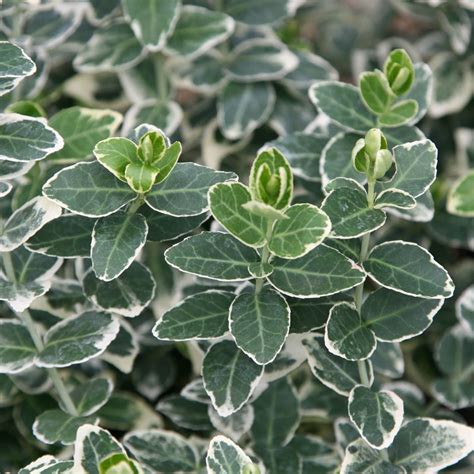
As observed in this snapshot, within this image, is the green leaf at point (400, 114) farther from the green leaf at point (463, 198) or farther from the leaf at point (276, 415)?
the leaf at point (276, 415)

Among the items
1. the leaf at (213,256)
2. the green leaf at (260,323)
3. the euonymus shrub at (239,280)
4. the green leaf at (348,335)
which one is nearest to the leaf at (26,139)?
the euonymus shrub at (239,280)

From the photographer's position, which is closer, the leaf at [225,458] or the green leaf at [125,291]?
the leaf at [225,458]

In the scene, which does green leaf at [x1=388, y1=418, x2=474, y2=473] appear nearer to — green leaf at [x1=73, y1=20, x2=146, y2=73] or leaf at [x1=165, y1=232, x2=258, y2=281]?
leaf at [x1=165, y1=232, x2=258, y2=281]

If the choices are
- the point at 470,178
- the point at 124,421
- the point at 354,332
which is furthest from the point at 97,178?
the point at 470,178

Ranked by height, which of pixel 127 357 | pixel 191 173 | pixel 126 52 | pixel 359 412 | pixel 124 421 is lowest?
pixel 124 421

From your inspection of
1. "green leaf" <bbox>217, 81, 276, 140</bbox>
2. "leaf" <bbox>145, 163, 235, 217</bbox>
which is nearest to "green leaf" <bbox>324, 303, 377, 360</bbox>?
"leaf" <bbox>145, 163, 235, 217</bbox>

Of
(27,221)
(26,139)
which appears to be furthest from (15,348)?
(26,139)

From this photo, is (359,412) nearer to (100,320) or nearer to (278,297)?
(278,297)
